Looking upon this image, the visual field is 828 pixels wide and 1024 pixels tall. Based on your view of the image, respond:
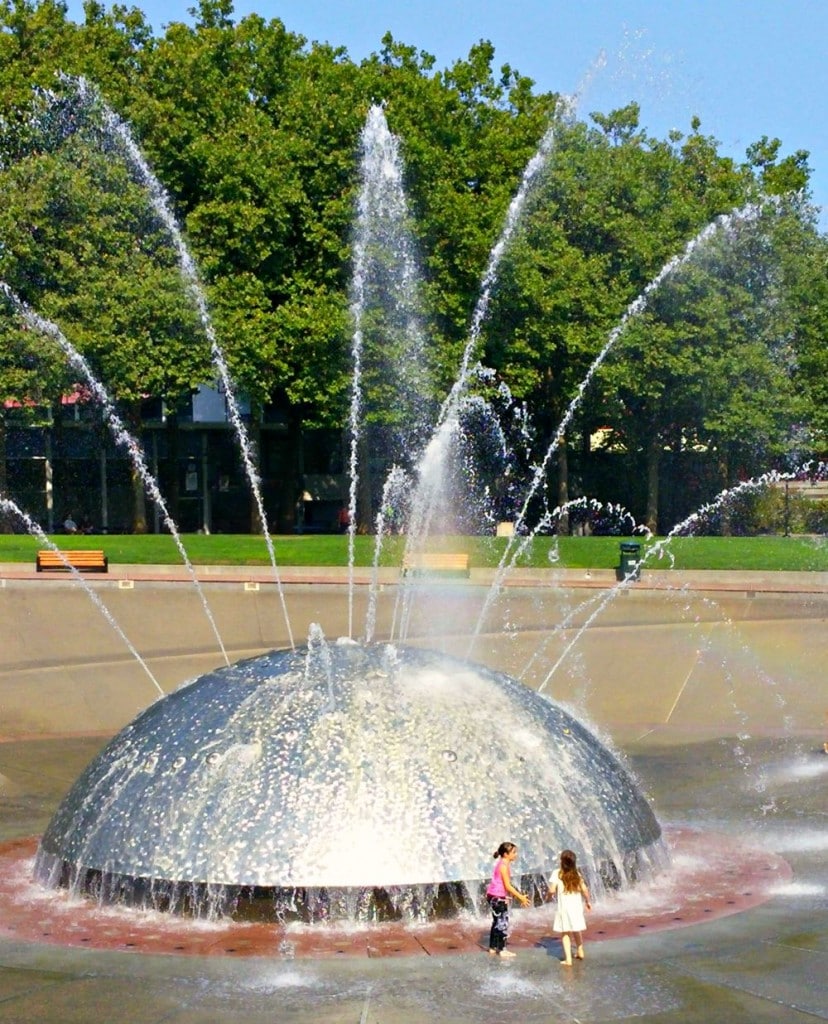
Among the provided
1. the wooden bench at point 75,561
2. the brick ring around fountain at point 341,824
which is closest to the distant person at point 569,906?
the brick ring around fountain at point 341,824

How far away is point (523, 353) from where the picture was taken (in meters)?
43.7

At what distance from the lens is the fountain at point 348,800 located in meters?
11.1

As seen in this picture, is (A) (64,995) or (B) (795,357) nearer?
(A) (64,995)

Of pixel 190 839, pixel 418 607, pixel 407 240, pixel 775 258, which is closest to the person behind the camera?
pixel 190 839

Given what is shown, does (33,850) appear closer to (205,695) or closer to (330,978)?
(205,695)

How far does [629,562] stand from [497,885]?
19671 mm

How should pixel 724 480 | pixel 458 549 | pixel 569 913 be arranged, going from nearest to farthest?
1. pixel 569 913
2. pixel 458 549
3. pixel 724 480

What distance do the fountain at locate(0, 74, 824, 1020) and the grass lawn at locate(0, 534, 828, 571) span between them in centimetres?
2018

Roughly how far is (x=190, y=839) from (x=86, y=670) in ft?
37.6

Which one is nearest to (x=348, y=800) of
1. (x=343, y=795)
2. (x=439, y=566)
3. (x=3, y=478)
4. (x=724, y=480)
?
(x=343, y=795)

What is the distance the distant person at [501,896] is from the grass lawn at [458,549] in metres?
21.9

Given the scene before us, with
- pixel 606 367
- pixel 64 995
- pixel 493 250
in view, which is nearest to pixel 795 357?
pixel 606 367

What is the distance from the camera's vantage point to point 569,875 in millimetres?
10570

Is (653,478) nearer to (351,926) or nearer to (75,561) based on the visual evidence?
(75,561)
